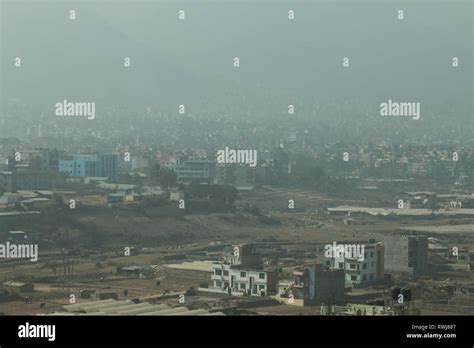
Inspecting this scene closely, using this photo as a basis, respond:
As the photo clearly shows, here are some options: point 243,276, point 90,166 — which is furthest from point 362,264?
point 90,166

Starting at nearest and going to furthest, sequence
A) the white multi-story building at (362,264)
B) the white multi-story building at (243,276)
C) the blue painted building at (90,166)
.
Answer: the white multi-story building at (243,276) < the white multi-story building at (362,264) < the blue painted building at (90,166)

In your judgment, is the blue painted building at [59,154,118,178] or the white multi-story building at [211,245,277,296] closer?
the white multi-story building at [211,245,277,296]

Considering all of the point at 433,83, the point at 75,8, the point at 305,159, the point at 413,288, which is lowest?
the point at 413,288

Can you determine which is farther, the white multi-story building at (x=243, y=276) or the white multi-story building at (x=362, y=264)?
the white multi-story building at (x=362, y=264)

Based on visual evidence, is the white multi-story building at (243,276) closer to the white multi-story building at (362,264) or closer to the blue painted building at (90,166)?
the white multi-story building at (362,264)

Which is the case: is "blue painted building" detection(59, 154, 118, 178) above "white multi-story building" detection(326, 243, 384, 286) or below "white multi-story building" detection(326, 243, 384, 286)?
above

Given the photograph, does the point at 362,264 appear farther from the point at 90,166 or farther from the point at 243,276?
the point at 90,166

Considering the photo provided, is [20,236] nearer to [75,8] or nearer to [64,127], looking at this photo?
[64,127]

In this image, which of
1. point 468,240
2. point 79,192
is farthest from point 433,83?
point 79,192

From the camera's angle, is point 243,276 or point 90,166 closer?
point 243,276

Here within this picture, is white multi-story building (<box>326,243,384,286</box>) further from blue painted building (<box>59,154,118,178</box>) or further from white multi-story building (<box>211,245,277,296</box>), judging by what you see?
blue painted building (<box>59,154,118,178</box>)

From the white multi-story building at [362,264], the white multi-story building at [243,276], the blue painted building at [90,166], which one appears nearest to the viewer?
the white multi-story building at [243,276]
